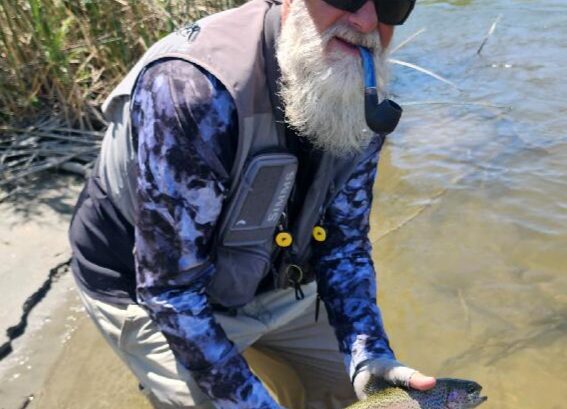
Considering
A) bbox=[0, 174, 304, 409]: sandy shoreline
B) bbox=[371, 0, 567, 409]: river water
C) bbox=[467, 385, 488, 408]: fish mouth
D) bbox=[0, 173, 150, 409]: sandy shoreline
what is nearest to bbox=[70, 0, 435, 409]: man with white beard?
bbox=[467, 385, 488, 408]: fish mouth

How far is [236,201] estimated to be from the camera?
2.38 m

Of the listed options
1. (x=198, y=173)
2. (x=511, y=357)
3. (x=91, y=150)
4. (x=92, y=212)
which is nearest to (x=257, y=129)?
(x=198, y=173)

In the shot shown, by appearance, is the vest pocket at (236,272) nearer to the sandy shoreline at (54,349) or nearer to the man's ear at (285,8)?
the sandy shoreline at (54,349)

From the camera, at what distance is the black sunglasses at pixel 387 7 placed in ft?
7.34

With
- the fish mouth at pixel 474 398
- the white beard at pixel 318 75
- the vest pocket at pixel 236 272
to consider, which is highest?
the white beard at pixel 318 75

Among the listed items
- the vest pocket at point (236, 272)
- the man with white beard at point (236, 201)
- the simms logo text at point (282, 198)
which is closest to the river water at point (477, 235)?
the man with white beard at point (236, 201)

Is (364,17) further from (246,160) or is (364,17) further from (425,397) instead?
(425,397)

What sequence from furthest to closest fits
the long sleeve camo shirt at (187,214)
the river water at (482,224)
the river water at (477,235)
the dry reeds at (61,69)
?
the dry reeds at (61,69), the river water at (482,224), the river water at (477,235), the long sleeve camo shirt at (187,214)

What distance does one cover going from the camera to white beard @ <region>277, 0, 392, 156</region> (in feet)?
7.41

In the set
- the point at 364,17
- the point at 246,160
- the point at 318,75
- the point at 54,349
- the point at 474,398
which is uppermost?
the point at 364,17

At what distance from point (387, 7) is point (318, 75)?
0.33 m

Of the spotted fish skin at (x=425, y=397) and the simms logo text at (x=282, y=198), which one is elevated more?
the simms logo text at (x=282, y=198)

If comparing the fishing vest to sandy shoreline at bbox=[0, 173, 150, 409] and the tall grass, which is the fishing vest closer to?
sandy shoreline at bbox=[0, 173, 150, 409]

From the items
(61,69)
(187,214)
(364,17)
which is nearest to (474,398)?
(187,214)
